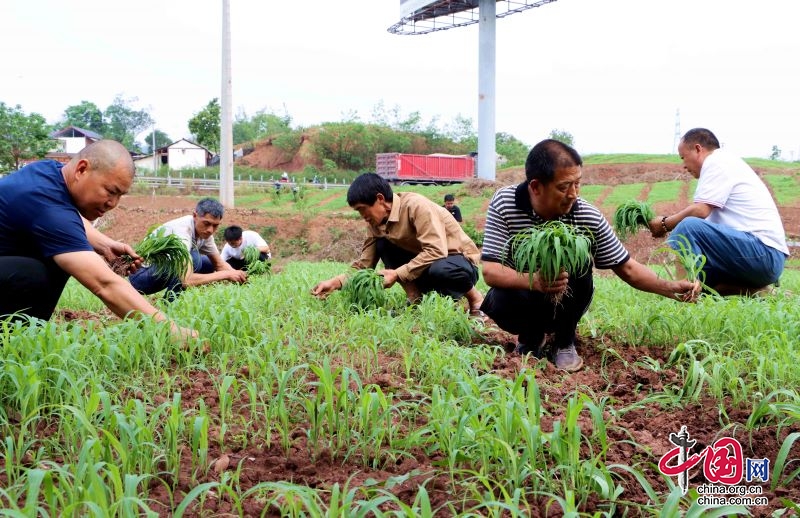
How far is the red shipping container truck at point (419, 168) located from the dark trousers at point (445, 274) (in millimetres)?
29359

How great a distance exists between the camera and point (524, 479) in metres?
2.12

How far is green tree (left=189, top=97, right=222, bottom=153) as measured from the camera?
172ft

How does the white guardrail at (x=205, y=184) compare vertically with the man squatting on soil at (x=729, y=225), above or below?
above

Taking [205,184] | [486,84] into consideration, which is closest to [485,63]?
[486,84]

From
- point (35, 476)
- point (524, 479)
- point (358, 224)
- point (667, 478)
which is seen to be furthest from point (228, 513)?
point (358, 224)

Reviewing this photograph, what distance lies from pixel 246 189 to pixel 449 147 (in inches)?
1396

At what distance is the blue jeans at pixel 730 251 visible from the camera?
5.07 metres

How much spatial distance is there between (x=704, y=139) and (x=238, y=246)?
5195 millimetres

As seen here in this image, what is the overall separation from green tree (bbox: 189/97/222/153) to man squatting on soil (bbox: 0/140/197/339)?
51178mm

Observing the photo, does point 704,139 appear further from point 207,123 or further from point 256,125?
point 256,125

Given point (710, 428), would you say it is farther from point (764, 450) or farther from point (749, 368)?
point (749, 368)

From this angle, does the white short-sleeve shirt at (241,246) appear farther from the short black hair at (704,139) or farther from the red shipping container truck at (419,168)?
the red shipping container truck at (419,168)

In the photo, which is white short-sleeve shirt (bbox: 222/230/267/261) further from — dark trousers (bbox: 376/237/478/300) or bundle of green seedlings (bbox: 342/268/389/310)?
bundle of green seedlings (bbox: 342/268/389/310)

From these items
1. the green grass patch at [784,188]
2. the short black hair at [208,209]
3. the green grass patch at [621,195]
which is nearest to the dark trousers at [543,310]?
the short black hair at [208,209]
